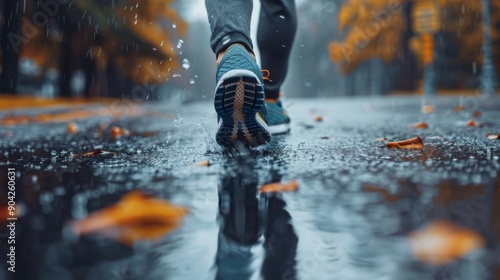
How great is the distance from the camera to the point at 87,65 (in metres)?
19.3

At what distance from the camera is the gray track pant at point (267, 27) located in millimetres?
1914

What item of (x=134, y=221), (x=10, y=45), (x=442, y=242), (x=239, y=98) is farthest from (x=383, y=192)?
(x=10, y=45)

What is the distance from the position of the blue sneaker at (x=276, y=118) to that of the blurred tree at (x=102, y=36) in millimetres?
8466

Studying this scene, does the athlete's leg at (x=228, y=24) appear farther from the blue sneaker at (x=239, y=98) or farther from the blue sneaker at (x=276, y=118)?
the blue sneaker at (x=276, y=118)

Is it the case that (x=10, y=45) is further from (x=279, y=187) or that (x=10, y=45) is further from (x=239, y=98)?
(x=279, y=187)

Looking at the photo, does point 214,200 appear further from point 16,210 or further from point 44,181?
point 44,181

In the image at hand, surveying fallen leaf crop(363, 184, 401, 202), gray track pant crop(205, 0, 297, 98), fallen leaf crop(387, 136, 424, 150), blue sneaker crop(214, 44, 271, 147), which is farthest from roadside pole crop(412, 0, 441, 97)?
fallen leaf crop(363, 184, 401, 202)

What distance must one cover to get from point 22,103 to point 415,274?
30.5 ft

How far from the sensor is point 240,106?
1.74 m

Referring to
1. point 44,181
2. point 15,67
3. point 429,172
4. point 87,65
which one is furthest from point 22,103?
point 87,65

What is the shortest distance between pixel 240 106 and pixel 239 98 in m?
0.03

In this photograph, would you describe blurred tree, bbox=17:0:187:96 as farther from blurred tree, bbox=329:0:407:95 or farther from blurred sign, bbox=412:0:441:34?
blurred tree, bbox=329:0:407:95

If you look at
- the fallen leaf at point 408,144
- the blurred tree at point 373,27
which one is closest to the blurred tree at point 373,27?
the blurred tree at point 373,27

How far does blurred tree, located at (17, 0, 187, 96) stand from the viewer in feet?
41.1
